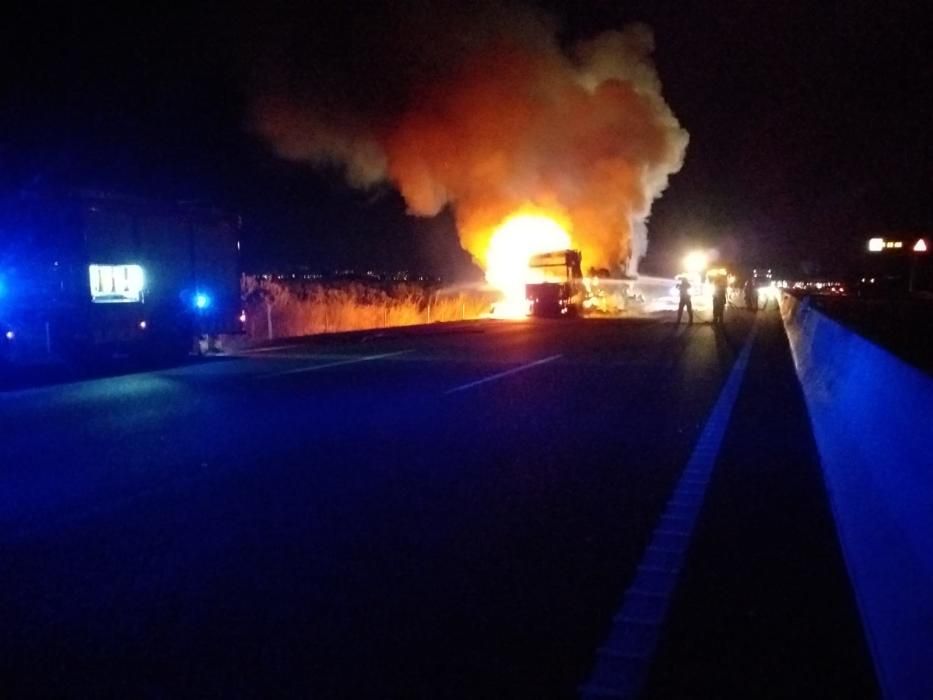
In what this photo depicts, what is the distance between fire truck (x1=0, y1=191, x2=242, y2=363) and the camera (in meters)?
22.6

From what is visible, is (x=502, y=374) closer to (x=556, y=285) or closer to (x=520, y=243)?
(x=556, y=285)

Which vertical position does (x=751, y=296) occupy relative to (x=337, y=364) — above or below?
below

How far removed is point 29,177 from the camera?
23406mm

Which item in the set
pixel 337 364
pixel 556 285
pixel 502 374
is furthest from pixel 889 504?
pixel 556 285

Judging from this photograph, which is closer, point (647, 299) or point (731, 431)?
point (731, 431)

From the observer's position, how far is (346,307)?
133 feet

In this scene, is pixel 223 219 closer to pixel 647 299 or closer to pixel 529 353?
pixel 529 353

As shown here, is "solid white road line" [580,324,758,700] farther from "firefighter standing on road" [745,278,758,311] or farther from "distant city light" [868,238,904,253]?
"distant city light" [868,238,904,253]

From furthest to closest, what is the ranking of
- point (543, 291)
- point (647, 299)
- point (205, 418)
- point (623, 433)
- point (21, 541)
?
1. point (647, 299)
2. point (543, 291)
3. point (205, 418)
4. point (623, 433)
5. point (21, 541)

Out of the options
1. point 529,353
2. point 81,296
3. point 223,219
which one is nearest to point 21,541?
point 81,296

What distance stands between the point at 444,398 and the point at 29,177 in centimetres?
1158

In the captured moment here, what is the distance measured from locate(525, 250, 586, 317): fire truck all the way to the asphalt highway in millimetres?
26114

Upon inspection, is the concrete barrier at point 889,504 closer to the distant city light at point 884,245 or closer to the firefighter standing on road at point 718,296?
the firefighter standing on road at point 718,296

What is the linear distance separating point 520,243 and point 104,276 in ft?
84.5
